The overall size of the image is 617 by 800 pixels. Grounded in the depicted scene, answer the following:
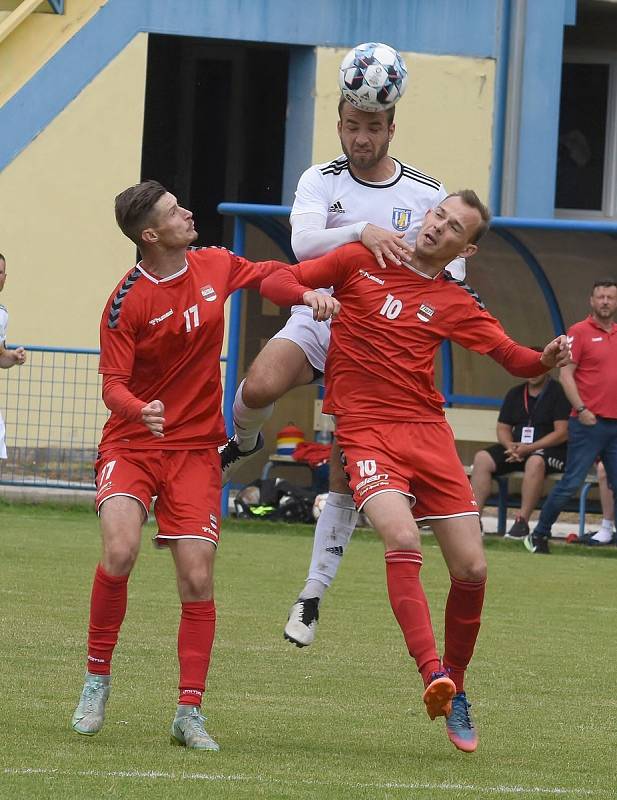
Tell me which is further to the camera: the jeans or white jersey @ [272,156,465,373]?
the jeans

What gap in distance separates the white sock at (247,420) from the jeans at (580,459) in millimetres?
6691

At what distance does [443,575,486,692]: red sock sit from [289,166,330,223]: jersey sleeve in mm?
1721

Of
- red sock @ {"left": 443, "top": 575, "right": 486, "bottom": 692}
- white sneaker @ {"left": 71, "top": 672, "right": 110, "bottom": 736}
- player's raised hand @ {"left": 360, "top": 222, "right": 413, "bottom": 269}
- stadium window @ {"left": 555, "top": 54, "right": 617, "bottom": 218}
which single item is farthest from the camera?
stadium window @ {"left": 555, "top": 54, "right": 617, "bottom": 218}

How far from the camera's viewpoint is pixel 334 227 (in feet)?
23.3

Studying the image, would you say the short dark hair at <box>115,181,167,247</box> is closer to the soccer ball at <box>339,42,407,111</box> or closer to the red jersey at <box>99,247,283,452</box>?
the red jersey at <box>99,247,283,452</box>

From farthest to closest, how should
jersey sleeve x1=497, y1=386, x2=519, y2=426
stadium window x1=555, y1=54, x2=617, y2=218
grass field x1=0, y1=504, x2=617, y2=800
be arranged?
stadium window x1=555, y1=54, x2=617, y2=218, jersey sleeve x1=497, y1=386, x2=519, y2=426, grass field x1=0, y1=504, x2=617, y2=800

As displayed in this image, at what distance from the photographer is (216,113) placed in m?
21.6

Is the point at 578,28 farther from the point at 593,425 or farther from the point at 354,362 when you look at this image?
the point at 354,362

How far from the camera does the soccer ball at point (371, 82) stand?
6.89 meters

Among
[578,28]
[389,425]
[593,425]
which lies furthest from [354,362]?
[578,28]

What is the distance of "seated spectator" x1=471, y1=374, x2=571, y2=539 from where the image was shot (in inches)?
588

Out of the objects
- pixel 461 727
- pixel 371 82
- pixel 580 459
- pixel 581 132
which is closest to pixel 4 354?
pixel 580 459

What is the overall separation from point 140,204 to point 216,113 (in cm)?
1571

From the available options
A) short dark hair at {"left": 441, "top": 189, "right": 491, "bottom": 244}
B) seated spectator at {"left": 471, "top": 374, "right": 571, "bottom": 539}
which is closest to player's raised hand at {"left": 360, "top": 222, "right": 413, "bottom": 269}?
short dark hair at {"left": 441, "top": 189, "right": 491, "bottom": 244}
